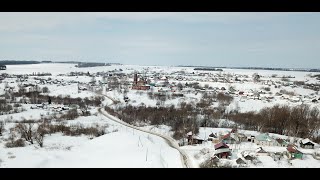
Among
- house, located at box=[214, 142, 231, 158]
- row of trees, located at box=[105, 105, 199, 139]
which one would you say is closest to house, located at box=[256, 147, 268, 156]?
house, located at box=[214, 142, 231, 158]

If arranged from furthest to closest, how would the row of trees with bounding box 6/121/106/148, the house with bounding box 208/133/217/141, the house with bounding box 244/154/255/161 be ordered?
the house with bounding box 208/133/217/141 → the row of trees with bounding box 6/121/106/148 → the house with bounding box 244/154/255/161

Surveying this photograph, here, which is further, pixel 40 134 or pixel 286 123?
pixel 286 123

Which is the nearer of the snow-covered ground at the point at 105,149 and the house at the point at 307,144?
the snow-covered ground at the point at 105,149

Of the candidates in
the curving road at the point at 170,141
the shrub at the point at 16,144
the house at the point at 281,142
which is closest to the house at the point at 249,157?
the curving road at the point at 170,141

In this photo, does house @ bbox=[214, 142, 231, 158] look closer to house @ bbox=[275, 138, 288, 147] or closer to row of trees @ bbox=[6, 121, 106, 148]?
house @ bbox=[275, 138, 288, 147]

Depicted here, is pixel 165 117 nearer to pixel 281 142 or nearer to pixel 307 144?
pixel 281 142

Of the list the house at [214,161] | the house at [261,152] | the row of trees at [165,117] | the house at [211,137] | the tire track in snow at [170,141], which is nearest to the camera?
the house at [214,161]

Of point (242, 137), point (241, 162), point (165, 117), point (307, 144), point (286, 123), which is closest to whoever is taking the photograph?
point (241, 162)

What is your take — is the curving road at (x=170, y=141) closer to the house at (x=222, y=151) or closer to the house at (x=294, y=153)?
the house at (x=222, y=151)

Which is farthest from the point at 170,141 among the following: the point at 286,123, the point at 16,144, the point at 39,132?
the point at 286,123
